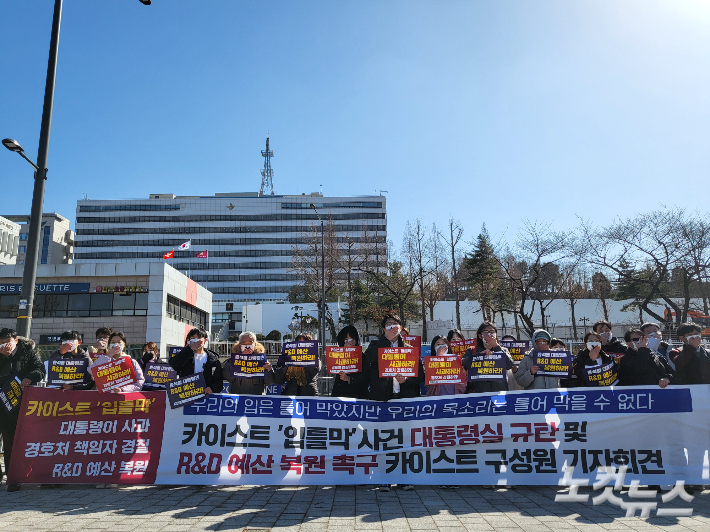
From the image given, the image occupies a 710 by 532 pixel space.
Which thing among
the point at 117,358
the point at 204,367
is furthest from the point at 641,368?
the point at 117,358

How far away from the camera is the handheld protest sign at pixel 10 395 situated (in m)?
6.43

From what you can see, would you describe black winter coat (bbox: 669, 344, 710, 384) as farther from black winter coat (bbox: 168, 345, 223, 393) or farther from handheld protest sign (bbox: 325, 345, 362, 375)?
black winter coat (bbox: 168, 345, 223, 393)

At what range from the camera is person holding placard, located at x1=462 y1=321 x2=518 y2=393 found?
22.3 feet

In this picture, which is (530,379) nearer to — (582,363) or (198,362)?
(582,363)

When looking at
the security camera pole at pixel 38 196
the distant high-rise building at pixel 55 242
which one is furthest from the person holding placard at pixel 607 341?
the distant high-rise building at pixel 55 242

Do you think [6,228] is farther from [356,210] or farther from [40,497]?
[356,210]

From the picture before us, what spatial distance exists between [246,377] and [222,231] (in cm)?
8278

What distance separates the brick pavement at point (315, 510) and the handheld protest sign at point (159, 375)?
130 cm

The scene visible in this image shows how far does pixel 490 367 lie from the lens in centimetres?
674

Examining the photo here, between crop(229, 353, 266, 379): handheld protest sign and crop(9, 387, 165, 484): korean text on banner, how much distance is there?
3.28ft

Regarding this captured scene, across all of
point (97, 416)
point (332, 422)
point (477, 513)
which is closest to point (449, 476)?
point (477, 513)

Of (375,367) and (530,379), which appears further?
(530,379)

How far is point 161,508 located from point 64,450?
1940 millimetres

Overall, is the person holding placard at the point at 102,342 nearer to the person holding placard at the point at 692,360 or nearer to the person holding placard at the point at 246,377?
the person holding placard at the point at 246,377
